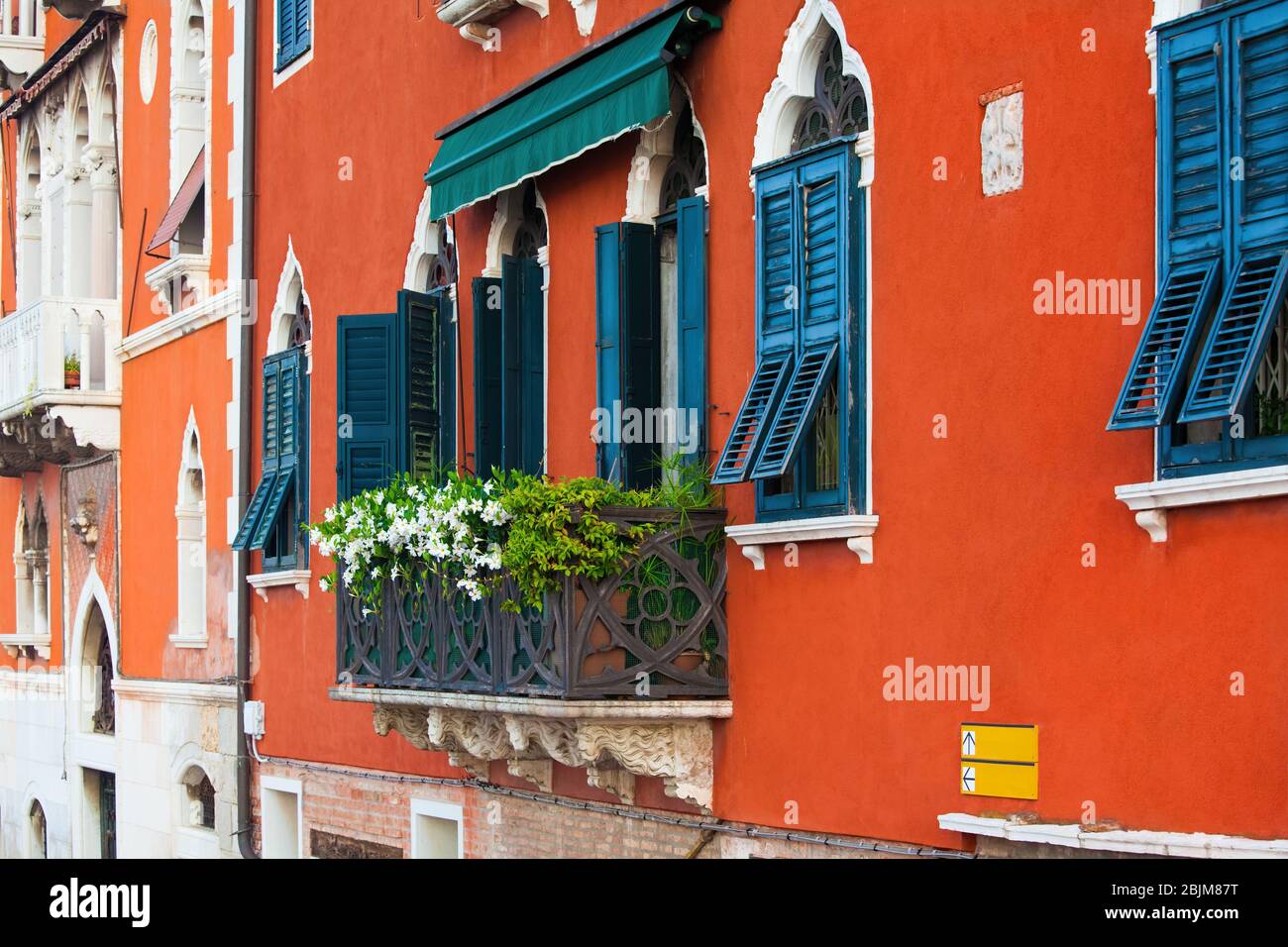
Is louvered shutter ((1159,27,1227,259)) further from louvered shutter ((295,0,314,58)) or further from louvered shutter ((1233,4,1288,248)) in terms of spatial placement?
louvered shutter ((295,0,314,58))

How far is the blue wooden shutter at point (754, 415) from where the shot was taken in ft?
29.9

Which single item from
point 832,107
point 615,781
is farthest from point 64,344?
point 832,107

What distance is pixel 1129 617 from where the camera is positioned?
735 centimetres

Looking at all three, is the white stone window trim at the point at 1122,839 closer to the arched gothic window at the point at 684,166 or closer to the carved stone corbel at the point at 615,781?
the carved stone corbel at the point at 615,781

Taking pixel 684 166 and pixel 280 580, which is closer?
pixel 684 166

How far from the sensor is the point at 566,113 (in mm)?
10984

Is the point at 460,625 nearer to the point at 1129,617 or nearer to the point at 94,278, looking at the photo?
the point at 1129,617

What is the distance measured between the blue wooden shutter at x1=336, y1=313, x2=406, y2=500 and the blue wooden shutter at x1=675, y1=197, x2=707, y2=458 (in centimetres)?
328

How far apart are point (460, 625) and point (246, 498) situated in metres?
6.39

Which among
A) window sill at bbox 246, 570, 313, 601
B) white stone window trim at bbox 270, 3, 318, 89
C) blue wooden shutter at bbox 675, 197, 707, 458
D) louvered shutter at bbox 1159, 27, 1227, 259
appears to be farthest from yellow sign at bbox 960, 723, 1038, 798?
white stone window trim at bbox 270, 3, 318, 89

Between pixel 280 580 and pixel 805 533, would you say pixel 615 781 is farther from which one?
pixel 280 580

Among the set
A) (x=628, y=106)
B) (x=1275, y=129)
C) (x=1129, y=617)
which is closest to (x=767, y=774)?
(x=1129, y=617)

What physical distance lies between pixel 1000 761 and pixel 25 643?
1818 centimetres

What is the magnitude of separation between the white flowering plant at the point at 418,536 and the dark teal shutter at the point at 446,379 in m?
0.80
